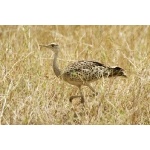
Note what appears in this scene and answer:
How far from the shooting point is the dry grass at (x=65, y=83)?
3.68 m

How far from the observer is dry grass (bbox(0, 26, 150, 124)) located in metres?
3.68

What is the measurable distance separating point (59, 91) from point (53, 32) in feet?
1.23

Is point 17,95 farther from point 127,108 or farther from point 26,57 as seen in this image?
point 127,108

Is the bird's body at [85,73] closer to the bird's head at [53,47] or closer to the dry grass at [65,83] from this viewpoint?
the dry grass at [65,83]

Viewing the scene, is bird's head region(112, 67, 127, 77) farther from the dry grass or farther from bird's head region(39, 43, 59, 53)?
bird's head region(39, 43, 59, 53)

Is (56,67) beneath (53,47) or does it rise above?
beneath

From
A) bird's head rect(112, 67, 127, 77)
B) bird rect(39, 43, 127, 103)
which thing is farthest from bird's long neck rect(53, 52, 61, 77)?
bird's head rect(112, 67, 127, 77)

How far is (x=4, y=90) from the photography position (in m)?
3.76

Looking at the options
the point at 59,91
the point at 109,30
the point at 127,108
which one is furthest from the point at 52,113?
the point at 109,30

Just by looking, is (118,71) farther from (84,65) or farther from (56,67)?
(56,67)

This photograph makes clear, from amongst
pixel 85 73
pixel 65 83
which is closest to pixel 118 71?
pixel 85 73

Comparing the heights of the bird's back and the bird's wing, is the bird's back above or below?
below

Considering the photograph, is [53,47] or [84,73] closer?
[84,73]

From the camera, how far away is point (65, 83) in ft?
12.4
